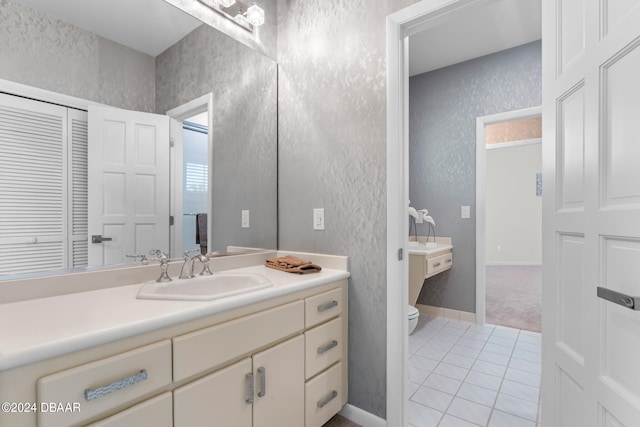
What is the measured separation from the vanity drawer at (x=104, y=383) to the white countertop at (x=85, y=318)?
0.06 metres

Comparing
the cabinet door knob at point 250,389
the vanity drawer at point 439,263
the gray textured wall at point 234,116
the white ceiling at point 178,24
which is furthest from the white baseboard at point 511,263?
the cabinet door knob at point 250,389

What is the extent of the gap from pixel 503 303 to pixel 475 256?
1.21 meters

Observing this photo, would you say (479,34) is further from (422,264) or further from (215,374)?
(215,374)

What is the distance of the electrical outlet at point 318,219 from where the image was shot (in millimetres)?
1781

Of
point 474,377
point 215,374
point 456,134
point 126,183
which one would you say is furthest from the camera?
point 456,134

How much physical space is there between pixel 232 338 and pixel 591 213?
3.81 feet

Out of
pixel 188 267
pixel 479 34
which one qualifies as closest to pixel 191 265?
pixel 188 267

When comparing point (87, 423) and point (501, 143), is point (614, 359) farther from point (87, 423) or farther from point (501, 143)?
point (501, 143)

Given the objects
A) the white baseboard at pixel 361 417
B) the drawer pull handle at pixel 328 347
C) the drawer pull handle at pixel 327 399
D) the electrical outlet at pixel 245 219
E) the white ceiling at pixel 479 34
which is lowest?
the white baseboard at pixel 361 417

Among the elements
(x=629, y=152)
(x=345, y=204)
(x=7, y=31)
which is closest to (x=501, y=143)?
(x=345, y=204)

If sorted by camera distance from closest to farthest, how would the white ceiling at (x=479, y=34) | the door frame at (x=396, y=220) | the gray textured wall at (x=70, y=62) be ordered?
1. the gray textured wall at (x=70, y=62)
2. the door frame at (x=396, y=220)
3. the white ceiling at (x=479, y=34)

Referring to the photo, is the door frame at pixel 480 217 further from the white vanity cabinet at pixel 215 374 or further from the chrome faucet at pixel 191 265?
the chrome faucet at pixel 191 265

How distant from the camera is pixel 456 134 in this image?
3236mm

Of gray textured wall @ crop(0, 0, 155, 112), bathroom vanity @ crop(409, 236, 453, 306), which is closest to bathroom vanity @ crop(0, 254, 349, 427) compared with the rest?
gray textured wall @ crop(0, 0, 155, 112)
